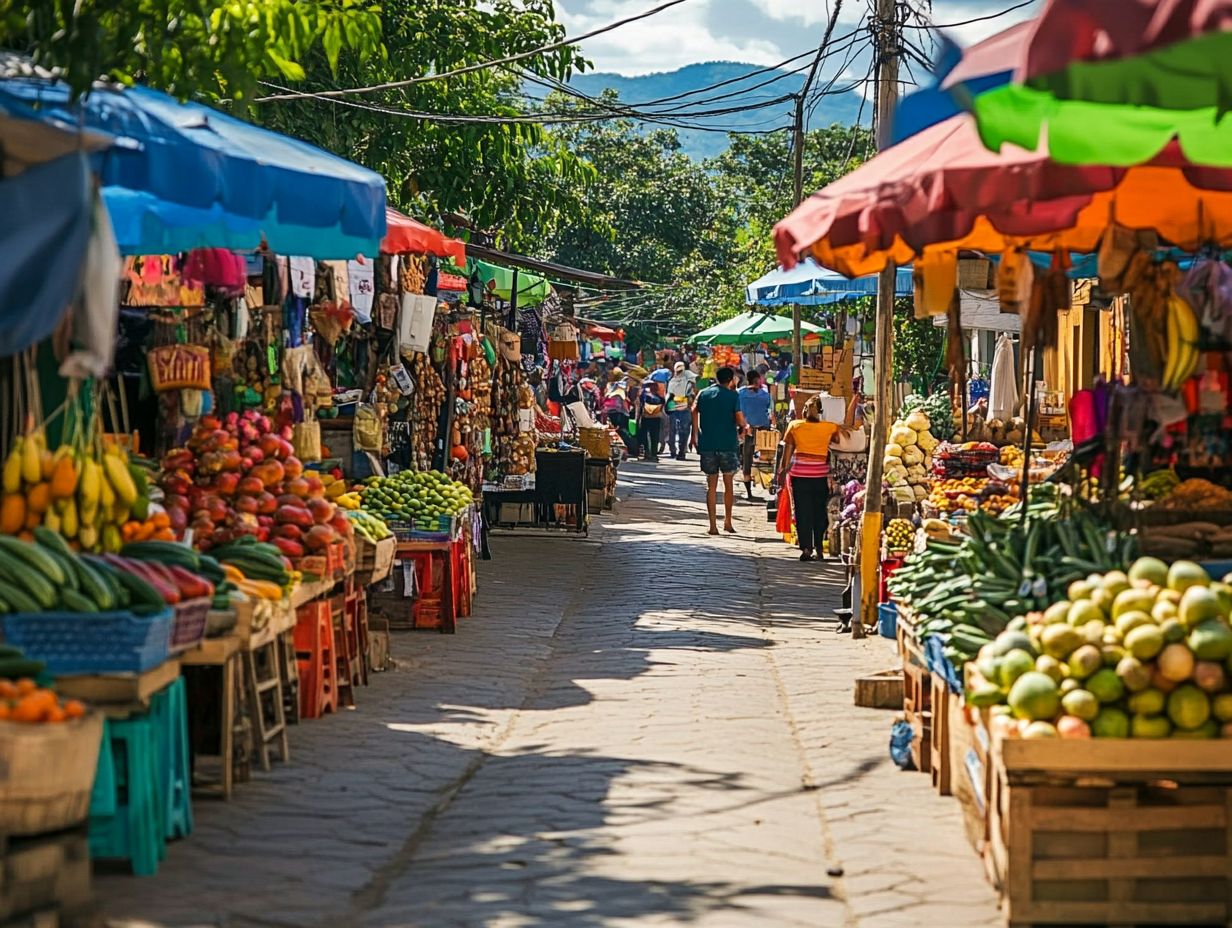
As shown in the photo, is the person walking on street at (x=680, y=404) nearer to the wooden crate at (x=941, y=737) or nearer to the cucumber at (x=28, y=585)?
the wooden crate at (x=941, y=737)

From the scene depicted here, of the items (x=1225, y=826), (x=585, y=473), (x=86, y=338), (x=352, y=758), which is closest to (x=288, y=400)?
(x=352, y=758)

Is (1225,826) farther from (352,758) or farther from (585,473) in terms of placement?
(585,473)

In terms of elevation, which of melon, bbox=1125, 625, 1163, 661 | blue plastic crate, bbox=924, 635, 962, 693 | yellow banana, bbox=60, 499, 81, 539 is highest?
yellow banana, bbox=60, 499, 81, 539

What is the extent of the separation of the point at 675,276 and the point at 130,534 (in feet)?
167

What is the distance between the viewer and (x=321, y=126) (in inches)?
779

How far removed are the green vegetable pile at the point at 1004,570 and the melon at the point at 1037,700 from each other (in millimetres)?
1021

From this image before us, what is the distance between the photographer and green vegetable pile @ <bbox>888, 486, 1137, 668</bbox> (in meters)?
7.87

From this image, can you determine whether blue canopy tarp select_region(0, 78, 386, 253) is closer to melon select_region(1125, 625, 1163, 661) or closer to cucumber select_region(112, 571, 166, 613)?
cucumber select_region(112, 571, 166, 613)

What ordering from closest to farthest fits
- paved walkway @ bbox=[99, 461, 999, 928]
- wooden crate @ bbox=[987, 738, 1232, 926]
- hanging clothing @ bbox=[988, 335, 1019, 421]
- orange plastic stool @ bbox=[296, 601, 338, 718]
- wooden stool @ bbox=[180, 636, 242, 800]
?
wooden crate @ bbox=[987, 738, 1232, 926] < paved walkway @ bbox=[99, 461, 999, 928] < wooden stool @ bbox=[180, 636, 242, 800] < orange plastic stool @ bbox=[296, 601, 338, 718] < hanging clothing @ bbox=[988, 335, 1019, 421]

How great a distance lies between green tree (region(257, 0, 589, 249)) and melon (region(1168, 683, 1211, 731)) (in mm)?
14293

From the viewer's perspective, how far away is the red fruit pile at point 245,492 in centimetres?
1022

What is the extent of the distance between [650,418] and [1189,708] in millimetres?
35310

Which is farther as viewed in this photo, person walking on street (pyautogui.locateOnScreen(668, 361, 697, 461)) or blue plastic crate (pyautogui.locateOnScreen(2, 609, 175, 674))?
person walking on street (pyautogui.locateOnScreen(668, 361, 697, 461))

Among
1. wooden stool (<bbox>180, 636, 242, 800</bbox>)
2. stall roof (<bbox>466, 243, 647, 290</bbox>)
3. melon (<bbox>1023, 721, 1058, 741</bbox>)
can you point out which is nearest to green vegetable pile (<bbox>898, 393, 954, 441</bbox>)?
stall roof (<bbox>466, 243, 647, 290</bbox>)
